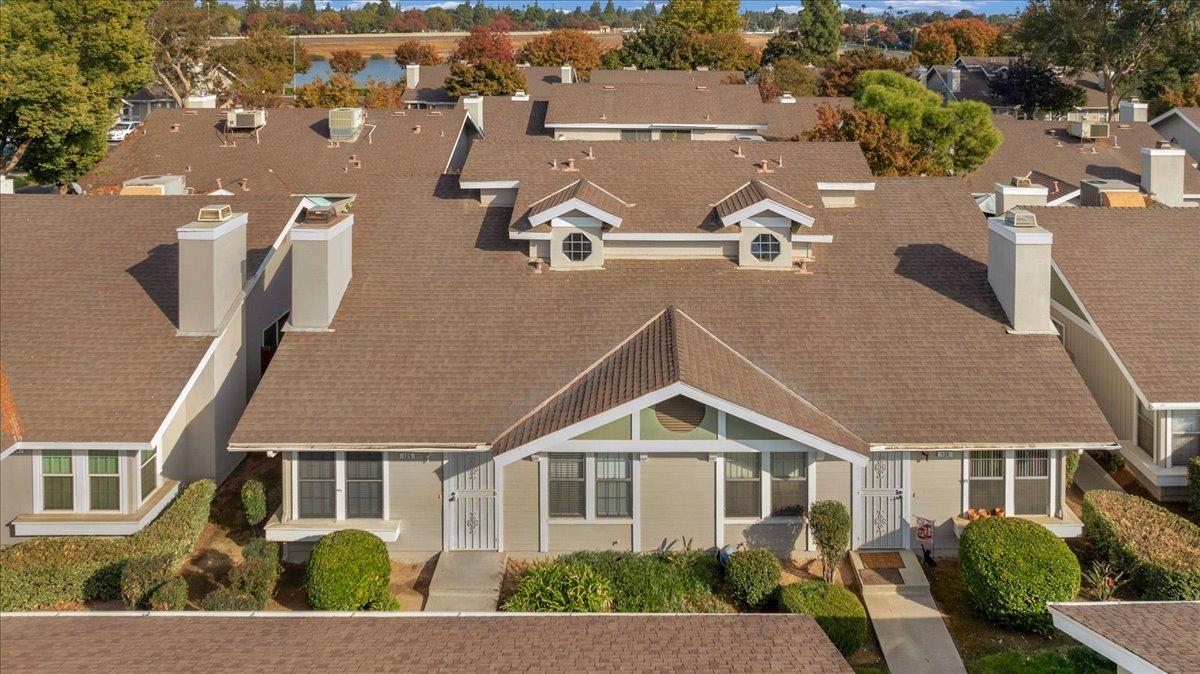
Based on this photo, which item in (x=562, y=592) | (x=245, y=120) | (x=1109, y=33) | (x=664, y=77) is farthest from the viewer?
(x=1109, y=33)

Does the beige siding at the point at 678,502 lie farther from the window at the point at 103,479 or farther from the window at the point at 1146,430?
the window at the point at 103,479

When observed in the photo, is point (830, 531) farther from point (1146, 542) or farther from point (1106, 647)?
point (1106, 647)

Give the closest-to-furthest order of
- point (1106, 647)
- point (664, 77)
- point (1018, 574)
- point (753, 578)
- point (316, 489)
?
point (1106, 647) < point (1018, 574) < point (753, 578) < point (316, 489) < point (664, 77)

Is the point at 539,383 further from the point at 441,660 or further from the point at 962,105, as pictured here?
the point at 962,105

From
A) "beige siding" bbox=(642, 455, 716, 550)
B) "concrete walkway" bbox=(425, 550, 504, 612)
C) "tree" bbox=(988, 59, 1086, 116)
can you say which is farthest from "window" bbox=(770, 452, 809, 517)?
"tree" bbox=(988, 59, 1086, 116)

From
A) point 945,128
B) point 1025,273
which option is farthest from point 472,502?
point 945,128

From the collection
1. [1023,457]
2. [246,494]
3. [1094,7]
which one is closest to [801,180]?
[1023,457]

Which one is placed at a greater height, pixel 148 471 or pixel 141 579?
pixel 148 471
